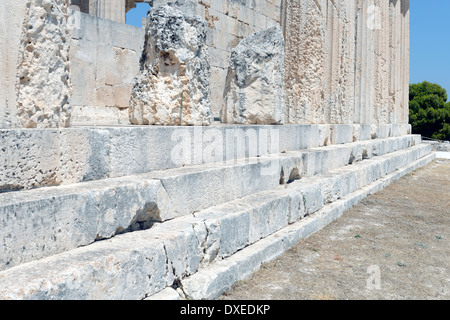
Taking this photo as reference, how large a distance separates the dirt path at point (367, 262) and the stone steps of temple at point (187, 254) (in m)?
0.17

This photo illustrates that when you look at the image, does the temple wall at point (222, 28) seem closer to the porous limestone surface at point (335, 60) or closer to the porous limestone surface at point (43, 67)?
the porous limestone surface at point (335, 60)

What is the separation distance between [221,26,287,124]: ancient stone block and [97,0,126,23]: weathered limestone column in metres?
1.97

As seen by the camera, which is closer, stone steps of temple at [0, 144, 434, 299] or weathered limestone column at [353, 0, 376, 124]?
stone steps of temple at [0, 144, 434, 299]

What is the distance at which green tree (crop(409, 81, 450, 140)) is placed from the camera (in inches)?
1241

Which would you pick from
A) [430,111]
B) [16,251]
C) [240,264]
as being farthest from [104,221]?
[430,111]

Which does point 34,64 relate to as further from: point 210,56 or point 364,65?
point 364,65

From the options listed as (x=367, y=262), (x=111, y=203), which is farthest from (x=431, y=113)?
(x=111, y=203)

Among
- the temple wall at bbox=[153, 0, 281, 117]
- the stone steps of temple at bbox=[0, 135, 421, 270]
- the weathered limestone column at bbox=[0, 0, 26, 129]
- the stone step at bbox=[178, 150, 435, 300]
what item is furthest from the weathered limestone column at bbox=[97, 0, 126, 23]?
the weathered limestone column at bbox=[0, 0, 26, 129]

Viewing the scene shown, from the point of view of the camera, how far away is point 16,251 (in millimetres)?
2316

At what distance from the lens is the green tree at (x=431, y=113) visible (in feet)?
103

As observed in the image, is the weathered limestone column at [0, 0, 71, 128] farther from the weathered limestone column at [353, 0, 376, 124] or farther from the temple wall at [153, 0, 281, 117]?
the weathered limestone column at [353, 0, 376, 124]

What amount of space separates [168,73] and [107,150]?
52.2 inches
